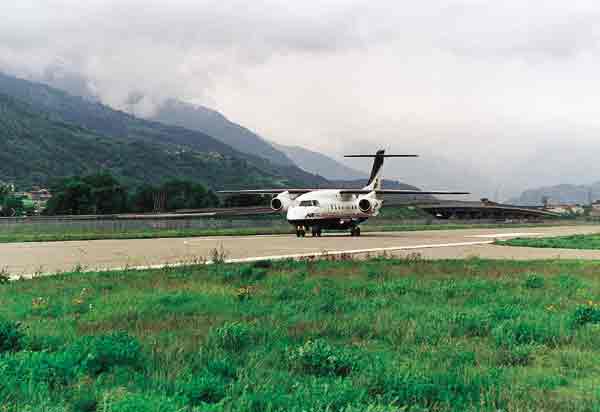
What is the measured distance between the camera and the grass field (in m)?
4.75

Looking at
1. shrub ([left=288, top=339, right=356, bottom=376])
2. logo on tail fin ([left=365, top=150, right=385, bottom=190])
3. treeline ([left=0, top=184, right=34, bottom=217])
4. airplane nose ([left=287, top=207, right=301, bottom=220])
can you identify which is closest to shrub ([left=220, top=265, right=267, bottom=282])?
shrub ([left=288, top=339, right=356, bottom=376])

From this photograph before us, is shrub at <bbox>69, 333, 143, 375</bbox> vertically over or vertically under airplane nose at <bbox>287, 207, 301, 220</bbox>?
under

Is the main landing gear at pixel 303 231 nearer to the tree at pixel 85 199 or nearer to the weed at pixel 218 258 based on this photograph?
the weed at pixel 218 258

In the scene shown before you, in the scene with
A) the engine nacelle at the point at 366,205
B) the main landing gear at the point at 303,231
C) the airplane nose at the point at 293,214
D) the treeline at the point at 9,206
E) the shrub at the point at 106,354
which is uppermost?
the treeline at the point at 9,206

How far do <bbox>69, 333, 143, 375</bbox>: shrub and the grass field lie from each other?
0.01 metres

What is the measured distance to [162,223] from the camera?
59.3 meters

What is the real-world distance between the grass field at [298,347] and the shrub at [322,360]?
0.05 ft

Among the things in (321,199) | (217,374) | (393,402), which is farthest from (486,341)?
(321,199)

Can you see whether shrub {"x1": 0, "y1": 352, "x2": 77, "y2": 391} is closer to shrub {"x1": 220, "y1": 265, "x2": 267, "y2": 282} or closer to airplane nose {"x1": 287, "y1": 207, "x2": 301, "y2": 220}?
shrub {"x1": 220, "y1": 265, "x2": 267, "y2": 282}

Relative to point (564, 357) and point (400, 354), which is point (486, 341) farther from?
point (400, 354)

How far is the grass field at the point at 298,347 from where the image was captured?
4.75 meters

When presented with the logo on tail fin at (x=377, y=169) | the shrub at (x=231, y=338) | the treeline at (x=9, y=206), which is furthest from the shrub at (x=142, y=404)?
the treeline at (x=9, y=206)

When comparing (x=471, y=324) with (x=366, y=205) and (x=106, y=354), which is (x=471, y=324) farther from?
A: (x=366, y=205)

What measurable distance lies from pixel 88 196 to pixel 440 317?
11277 centimetres
